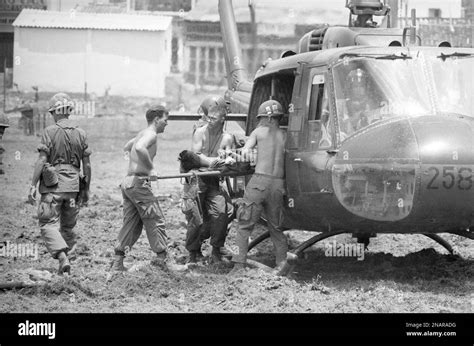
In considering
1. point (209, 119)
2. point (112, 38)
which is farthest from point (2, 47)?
point (209, 119)

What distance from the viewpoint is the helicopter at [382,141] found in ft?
31.2

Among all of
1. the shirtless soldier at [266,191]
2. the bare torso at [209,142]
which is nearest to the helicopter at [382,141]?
the shirtless soldier at [266,191]

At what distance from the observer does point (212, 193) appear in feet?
37.7

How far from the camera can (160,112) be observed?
1062 centimetres

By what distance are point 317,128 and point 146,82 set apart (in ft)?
99.6

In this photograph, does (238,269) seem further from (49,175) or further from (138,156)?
(49,175)

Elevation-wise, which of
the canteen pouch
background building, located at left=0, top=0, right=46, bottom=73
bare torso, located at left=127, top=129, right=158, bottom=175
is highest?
background building, located at left=0, top=0, right=46, bottom=73

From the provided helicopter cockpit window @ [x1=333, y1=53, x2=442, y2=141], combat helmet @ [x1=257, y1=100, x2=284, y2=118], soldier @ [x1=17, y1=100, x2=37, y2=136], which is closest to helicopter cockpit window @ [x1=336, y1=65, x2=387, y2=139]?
helicopter cockpit window @ [x1=333, y1=53, x2=442, y2=141]

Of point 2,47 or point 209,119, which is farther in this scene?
point 2,47

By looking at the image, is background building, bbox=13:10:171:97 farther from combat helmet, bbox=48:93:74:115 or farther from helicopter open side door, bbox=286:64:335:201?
helicopter open side door, bbox=286:64:335:201

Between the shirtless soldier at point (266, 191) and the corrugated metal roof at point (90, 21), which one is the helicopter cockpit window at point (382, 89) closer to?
the shirtless soldier at point (266, 191)

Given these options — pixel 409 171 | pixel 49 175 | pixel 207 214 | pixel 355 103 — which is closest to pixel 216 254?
pixel 207 214

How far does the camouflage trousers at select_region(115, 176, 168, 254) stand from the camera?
34.4 feet

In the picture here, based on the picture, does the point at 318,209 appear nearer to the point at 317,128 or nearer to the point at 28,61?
the point at 317,128
